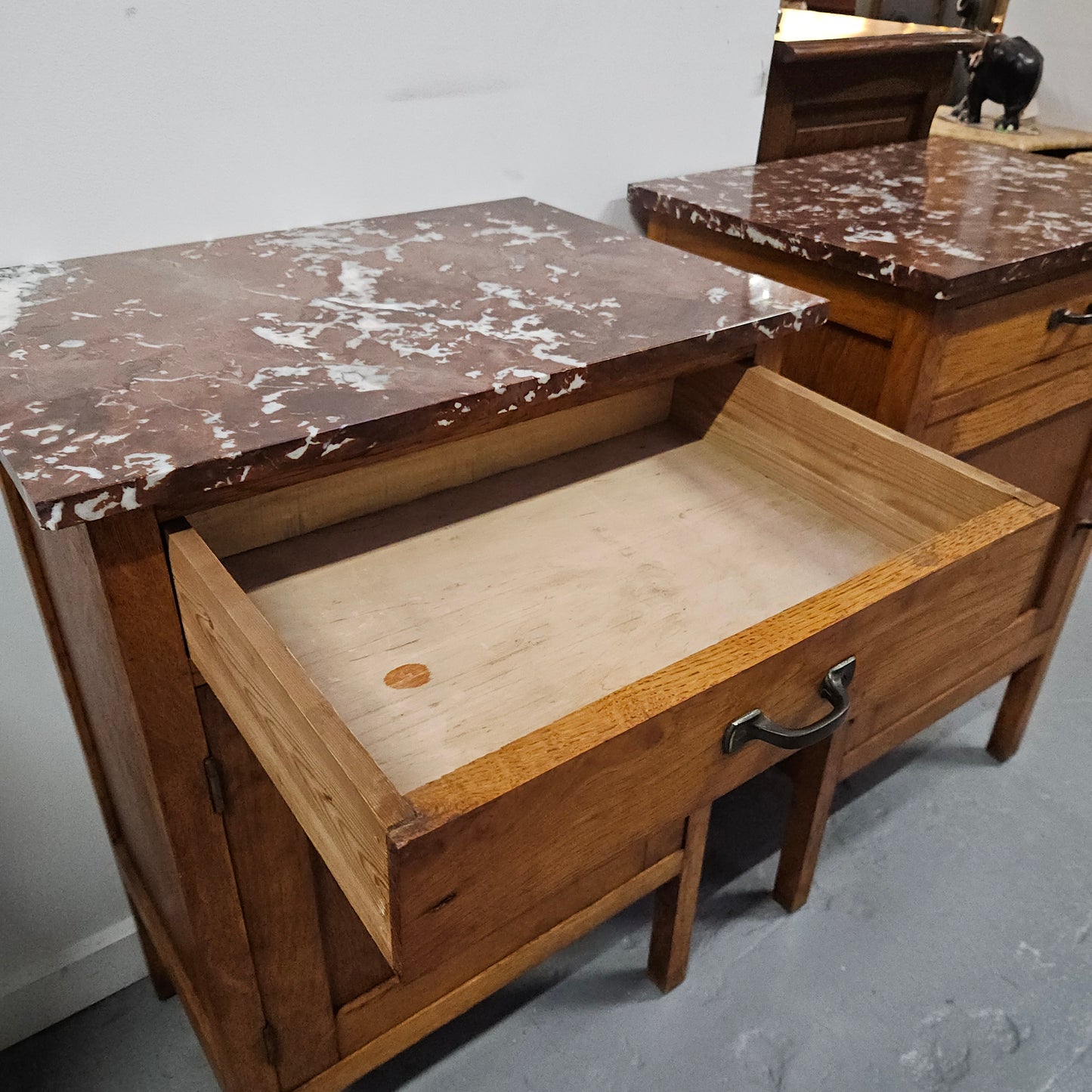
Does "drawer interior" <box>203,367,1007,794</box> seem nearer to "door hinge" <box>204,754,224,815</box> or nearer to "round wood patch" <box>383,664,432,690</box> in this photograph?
"round wood patch" <box>383,664,432,690</box>

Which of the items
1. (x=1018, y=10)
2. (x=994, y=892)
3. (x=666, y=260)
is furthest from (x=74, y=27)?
(x=1018, y=10)

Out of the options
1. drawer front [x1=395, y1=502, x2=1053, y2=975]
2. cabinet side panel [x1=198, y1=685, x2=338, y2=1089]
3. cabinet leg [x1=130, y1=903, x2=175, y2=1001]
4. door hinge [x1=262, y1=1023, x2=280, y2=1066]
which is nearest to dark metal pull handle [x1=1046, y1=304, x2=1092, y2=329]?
drawer front [x1=395, y1=502, x2=1053, y2=975]

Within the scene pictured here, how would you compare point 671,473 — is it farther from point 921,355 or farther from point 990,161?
point 990,161

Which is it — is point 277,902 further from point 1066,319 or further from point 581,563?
point 1066,319

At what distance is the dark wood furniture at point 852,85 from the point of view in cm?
137

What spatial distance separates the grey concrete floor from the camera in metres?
1.05

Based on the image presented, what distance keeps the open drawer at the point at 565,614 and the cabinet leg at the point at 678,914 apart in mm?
248

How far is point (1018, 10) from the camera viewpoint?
2.66 metres

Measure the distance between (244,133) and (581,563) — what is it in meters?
0.55

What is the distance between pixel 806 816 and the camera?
1137 mm

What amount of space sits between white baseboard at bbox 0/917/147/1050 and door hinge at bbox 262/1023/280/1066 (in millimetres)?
373

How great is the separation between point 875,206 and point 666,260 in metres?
0.40

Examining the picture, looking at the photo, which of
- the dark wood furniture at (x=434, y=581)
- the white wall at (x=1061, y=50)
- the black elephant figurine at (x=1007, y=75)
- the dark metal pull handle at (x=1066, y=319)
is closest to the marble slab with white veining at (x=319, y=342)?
the dark wood furniture at (x=434, y=581)

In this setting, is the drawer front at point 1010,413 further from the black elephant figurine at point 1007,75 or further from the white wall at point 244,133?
the black elephant figurine at point 1007,75
